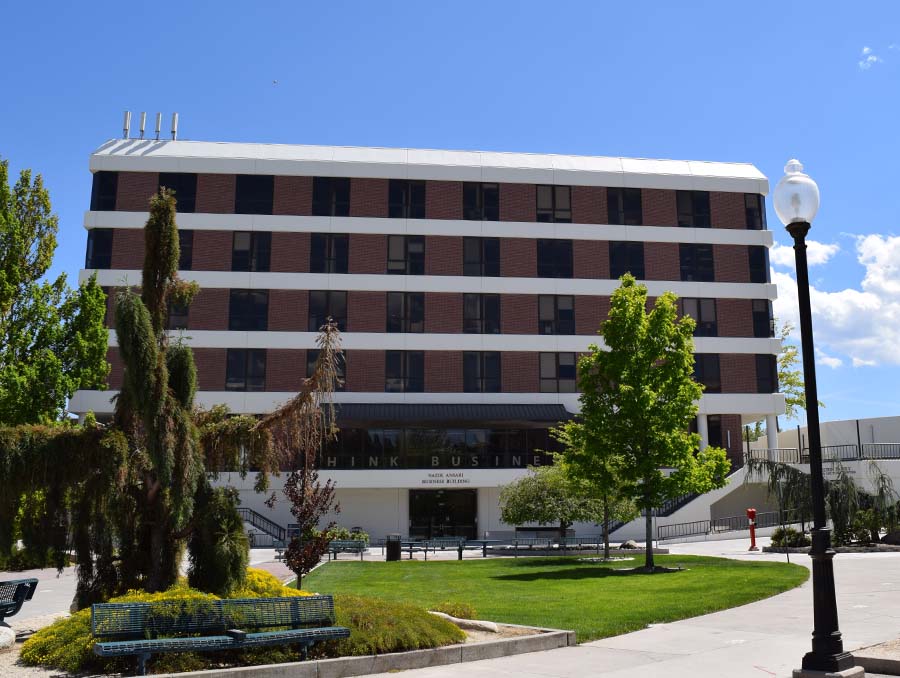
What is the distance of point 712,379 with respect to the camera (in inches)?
1865

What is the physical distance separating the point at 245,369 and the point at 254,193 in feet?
31.2

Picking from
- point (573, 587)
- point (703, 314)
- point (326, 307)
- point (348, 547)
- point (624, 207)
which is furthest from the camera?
point (624, 207)

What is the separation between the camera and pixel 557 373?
152 ft

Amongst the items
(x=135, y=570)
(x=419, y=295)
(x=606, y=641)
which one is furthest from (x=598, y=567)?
(x=419, y=295)

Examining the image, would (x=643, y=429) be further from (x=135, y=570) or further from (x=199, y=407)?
(x=135, y=570)

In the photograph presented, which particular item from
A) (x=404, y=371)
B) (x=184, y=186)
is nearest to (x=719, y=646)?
(x=404, y=371)

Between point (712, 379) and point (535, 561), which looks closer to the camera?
point (535, 561)

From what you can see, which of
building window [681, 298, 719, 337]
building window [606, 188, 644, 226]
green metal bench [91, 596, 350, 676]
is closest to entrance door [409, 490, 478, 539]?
building window [681, 298, 719, 337]

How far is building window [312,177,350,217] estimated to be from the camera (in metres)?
46.8

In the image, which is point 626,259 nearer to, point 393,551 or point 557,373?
point 557,373

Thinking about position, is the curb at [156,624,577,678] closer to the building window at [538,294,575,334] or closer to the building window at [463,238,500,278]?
the building window at [538,294,575,334]

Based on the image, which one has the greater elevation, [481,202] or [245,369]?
[481,202]

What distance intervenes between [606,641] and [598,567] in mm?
14567

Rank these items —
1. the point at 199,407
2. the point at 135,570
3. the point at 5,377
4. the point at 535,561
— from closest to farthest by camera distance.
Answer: the point at 135,570 → the point at 199,407 → the point at 5,377 → the point at 535,561
